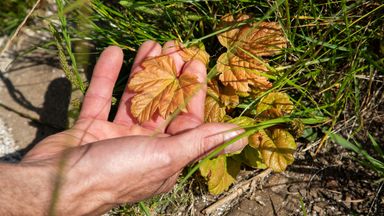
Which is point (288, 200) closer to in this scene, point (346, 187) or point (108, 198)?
point (346, 187)

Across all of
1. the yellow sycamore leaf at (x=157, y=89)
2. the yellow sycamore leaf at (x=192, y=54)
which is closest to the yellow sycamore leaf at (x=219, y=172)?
the yellow sycamore leaf at (x=157, y=89)

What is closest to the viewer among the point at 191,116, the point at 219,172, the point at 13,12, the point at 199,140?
the point at 199,140

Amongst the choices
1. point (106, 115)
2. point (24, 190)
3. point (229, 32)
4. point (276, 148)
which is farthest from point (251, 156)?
point (24, 190)

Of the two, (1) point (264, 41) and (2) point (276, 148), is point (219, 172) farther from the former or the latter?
(1) point (264, 41)

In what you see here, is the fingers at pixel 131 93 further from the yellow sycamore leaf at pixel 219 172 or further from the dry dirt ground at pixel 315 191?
the dry dirt ground at pixel 315 191

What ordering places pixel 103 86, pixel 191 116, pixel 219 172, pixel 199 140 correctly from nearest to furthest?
pixel 199 140, pixel 191 116, pixel 219 172, pixel 103 86

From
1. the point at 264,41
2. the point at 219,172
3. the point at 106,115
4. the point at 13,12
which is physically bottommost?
the point at 219,172

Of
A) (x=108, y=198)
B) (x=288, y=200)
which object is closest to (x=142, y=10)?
(x=108, y=198)
